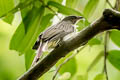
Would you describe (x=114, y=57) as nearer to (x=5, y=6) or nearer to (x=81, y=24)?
(x=81, y=24)

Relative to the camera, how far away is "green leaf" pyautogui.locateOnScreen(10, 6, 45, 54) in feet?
4.02

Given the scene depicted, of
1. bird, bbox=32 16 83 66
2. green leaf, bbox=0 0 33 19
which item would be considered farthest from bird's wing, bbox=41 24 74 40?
green leaf, bbox=0 0 33 19

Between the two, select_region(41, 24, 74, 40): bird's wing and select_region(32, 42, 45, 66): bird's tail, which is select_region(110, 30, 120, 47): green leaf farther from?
select_region(32, 42, 45, 66): bird's tail

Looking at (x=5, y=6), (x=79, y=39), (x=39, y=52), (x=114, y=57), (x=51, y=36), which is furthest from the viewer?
(x=114, y=57)

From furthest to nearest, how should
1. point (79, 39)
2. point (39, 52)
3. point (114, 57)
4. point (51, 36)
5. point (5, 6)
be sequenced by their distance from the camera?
point (114, 57) < point (5, 6) < point (51, 36) < point (39, 52) < point (79, 39)

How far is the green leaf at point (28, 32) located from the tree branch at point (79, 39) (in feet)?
1.09

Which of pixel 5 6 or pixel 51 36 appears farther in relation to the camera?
pixel 5 6

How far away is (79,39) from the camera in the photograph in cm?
84

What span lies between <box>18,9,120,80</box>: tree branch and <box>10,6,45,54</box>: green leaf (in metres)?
0.33

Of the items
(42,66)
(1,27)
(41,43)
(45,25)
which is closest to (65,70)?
(45,25)

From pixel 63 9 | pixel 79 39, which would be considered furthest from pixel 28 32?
pixel 79 39

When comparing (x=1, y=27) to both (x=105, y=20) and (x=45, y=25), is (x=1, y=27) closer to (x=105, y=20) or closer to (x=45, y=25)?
(x=45, y=25)

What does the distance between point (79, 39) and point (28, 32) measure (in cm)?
41

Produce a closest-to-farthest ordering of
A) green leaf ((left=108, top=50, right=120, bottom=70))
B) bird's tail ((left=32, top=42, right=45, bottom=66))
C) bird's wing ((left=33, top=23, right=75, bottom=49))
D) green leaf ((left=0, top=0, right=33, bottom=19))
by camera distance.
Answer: bird's tail ((left=32, top=42, right=45, bottom=66)) → bird's wing ((left=33, top=23, right=75, bottom=49)) → green leaf ((left=0, top=0, right=33, bottom=19)) → green leaf ((left=108, top=50, right=120, bottom=70))
